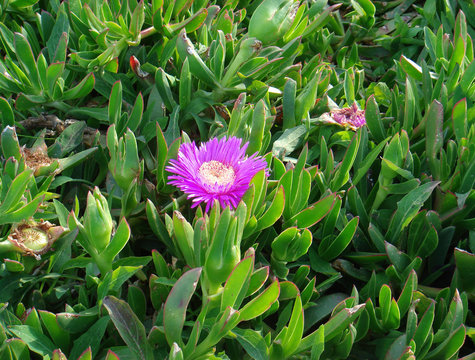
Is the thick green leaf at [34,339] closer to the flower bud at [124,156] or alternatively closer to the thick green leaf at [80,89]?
the flower bud at [124,156]

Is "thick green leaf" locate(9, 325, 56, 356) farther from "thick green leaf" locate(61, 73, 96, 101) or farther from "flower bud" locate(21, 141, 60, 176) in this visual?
"thick green leaf" locate(61, 73, 96, 101)

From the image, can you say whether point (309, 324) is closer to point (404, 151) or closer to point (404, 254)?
point (404, 254)

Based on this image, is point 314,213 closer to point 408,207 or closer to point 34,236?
point 408,207

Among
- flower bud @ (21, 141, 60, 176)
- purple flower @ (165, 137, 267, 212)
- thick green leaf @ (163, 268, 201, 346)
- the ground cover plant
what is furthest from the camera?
flower bud @ (21, 141, 60, 176)

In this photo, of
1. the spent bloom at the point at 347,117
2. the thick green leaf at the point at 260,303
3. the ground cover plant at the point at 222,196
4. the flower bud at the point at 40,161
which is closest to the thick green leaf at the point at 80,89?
the ground cover plant at the point at 222,196

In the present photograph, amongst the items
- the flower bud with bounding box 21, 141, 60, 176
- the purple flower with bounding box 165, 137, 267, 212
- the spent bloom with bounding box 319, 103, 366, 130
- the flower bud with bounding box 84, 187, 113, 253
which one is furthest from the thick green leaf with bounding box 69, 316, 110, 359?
the spent bloom with bounding box 319, 103, 366, 130

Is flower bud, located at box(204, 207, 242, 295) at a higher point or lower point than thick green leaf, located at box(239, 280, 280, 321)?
higher

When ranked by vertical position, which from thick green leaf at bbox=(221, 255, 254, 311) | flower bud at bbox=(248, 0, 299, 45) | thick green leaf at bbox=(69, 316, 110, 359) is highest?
flower bud at bbox=(248, 0, 299, 45)
